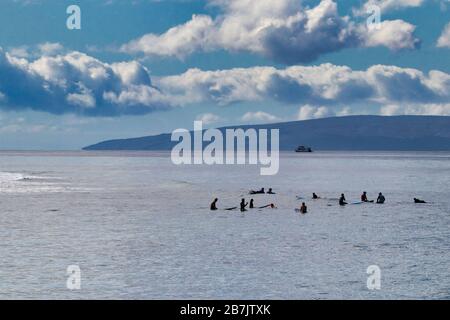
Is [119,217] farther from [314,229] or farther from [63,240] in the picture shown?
[314,229]

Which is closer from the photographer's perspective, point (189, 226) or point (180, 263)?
point (180, 263)

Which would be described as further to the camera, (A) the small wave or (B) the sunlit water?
(A) the small wave

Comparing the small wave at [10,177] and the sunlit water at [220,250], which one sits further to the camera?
the small wave at [10,177]

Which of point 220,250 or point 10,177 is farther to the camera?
point 10,177

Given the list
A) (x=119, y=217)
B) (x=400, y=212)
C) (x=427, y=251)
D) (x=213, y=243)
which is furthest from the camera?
(x=400, y=212)

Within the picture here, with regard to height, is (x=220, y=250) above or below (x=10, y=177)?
below

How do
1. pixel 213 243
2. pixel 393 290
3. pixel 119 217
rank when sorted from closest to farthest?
pixel 393 290
pixel 213 243
pixel 119 217

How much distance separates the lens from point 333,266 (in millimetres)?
39750

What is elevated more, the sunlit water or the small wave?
the small wave

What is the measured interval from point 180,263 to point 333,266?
978 cm

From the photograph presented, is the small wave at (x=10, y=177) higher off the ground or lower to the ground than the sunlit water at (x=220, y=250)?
higher

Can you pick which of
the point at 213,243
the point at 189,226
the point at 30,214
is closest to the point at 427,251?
the point at 213,243
